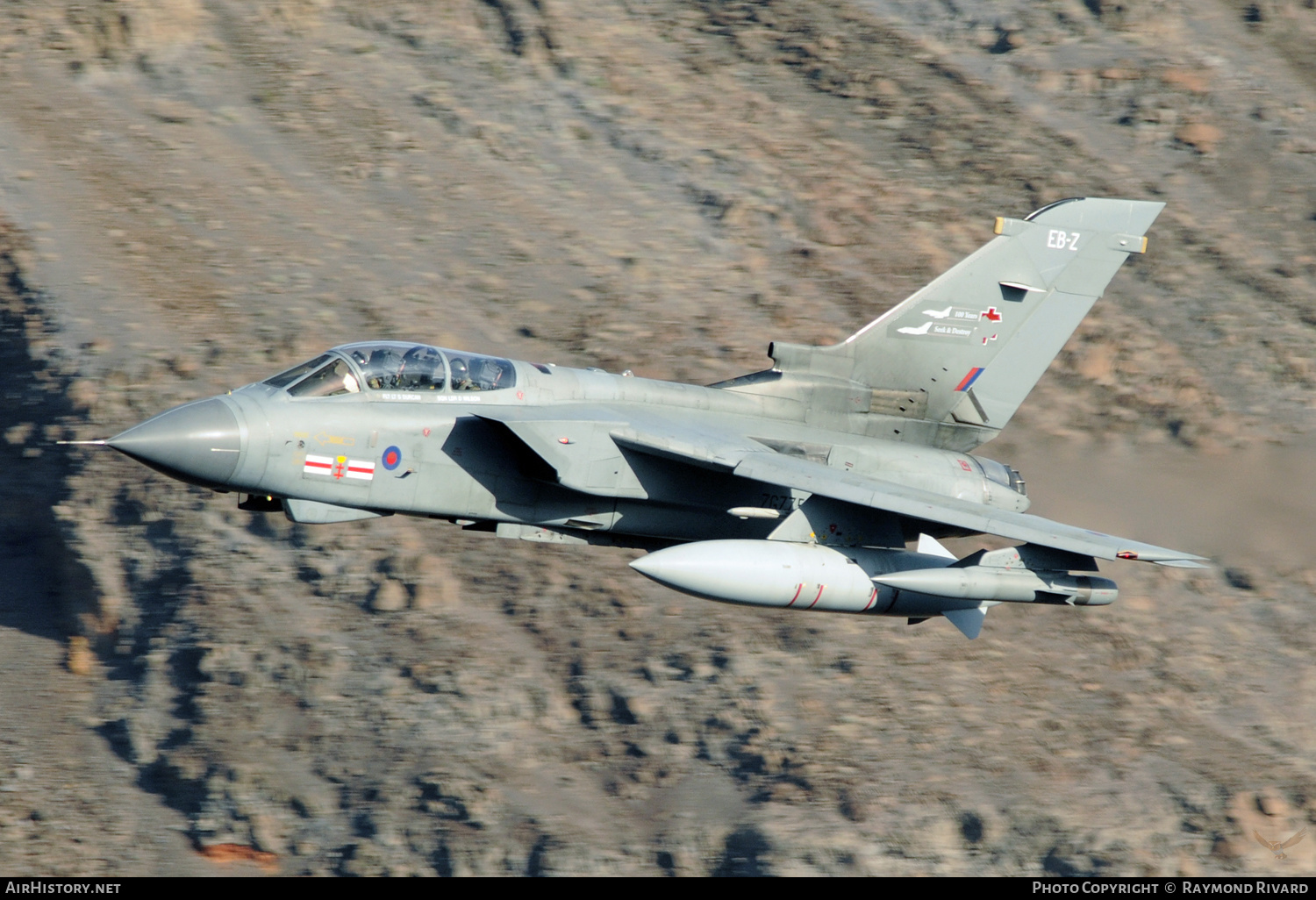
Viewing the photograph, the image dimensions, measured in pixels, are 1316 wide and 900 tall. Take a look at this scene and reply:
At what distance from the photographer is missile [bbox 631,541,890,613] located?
46.4ft

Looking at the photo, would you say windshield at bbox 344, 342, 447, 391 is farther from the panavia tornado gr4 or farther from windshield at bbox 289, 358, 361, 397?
windshield at bbox 289, 358, 361, 397

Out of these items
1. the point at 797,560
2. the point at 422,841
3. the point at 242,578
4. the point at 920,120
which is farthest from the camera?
the point at 920,120

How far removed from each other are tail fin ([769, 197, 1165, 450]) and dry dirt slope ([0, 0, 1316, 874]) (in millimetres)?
4885

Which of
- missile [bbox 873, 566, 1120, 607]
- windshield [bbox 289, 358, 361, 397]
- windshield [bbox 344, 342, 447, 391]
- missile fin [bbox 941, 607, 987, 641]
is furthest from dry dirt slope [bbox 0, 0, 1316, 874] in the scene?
windshield [bbox 289, 358, 361, 397]

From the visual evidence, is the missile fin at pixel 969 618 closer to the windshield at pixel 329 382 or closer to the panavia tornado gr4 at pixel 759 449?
the panavia tornado gr4 at pixel 759 449

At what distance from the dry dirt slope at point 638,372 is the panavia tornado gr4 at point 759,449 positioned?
4772 millimetres

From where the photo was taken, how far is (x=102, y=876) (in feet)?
63.1

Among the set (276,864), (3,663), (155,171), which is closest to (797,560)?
(276,864)

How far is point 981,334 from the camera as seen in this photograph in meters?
17.6

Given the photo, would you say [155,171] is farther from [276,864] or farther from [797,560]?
[797,560]

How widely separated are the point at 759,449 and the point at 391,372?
4.26 metres

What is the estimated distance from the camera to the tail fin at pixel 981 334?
17109 mm

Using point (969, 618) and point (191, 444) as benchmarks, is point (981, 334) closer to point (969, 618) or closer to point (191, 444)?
point (969, 618)

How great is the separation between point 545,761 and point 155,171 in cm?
1499
